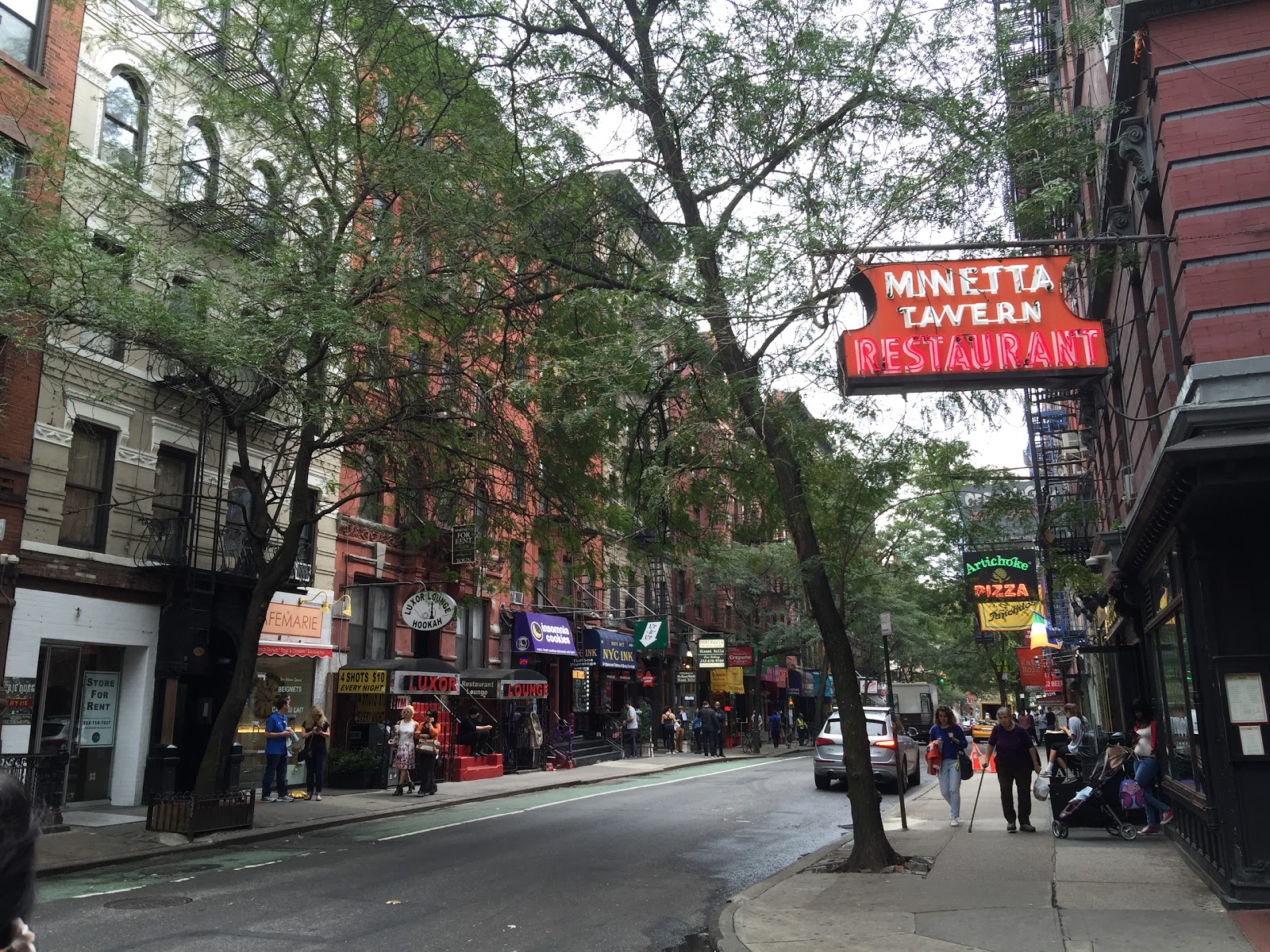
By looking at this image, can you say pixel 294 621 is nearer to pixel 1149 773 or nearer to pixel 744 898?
pixel 744 898

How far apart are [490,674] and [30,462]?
40.1 feet

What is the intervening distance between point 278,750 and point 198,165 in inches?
425

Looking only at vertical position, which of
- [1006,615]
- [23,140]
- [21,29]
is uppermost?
[21,29]

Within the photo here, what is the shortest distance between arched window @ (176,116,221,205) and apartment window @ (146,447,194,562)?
4.84m

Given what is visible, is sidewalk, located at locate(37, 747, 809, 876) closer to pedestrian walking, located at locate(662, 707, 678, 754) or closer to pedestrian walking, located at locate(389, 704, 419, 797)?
pedestrian walking, located at locate(389, 704, 419, 797)

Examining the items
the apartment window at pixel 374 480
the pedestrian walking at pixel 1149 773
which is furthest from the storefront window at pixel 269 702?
the pedestrian walking at pixel 1149 773

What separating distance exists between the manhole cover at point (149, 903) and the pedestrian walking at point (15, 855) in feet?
28.1

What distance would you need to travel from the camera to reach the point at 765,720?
57.0 m

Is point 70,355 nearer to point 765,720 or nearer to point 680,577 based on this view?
point 680,577

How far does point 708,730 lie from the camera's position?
116ft

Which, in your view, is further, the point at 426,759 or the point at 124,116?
the point at 426,759

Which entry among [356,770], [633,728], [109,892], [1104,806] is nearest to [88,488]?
[356,770]

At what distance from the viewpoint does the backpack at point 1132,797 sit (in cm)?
1291

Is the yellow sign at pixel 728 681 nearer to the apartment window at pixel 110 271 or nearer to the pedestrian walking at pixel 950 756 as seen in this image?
the pedestrian walking at pixel 950 756
